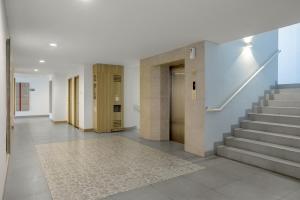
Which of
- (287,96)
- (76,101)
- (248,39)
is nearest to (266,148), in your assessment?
(287,96)

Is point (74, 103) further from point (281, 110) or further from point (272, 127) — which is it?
point (281, 110)

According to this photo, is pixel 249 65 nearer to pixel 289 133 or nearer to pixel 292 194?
pixel 289 133

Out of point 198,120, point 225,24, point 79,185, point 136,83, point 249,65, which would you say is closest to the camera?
point 79,185

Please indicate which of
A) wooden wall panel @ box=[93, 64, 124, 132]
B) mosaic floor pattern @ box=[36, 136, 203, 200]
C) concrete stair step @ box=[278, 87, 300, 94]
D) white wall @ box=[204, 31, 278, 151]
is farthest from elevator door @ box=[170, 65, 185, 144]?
concrete stair step @ box=[278, 87, 300, 94]

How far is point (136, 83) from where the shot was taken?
8.72 meters

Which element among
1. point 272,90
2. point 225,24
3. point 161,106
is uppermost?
point 225,24

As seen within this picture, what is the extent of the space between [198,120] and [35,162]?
Answer: 11.9 feet

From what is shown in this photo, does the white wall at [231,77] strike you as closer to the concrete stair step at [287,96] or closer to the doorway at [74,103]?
the concrete stair step at [287,96]

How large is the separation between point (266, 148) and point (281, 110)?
1490mm

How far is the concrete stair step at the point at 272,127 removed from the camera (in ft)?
13.9

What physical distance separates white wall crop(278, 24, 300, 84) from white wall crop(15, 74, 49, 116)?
13766 mm

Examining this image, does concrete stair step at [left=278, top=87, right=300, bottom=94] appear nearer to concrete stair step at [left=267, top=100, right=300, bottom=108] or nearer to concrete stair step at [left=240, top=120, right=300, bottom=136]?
concrete stair step at [left=267, top=100, right=300, bottom=108]

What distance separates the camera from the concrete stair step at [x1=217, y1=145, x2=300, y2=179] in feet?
11.3

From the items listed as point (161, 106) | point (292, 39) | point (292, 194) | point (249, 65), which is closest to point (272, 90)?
point (249, 65)
